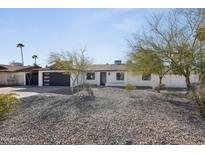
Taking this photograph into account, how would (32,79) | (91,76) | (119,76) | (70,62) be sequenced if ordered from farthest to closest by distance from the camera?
1. (32,79)
2. (91,76)
3. (119,76)
4. (70,62)

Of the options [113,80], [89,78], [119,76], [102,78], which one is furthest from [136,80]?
[89,78]

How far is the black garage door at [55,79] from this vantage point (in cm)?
3294

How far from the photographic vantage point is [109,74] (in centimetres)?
3247

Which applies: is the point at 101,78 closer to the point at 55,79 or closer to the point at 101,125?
the point at 55,79

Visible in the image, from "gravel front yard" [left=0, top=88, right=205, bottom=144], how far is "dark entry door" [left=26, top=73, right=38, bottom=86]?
82.2ft

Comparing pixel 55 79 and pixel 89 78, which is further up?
pixel 89 78

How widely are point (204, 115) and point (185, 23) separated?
24.6 feet

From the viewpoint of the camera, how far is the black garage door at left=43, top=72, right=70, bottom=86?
3294 cm

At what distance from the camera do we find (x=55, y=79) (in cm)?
3338

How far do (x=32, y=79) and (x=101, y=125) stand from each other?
29227 millimetres

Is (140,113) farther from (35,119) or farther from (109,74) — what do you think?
(109,74)

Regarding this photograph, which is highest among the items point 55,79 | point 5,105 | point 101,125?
point 55,79

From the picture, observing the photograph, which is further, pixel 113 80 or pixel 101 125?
pixel 113 80

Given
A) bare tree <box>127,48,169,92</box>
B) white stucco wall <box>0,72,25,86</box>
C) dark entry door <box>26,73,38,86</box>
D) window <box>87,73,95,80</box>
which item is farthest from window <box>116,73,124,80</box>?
bare tree <box>127,48,169,92</box>
